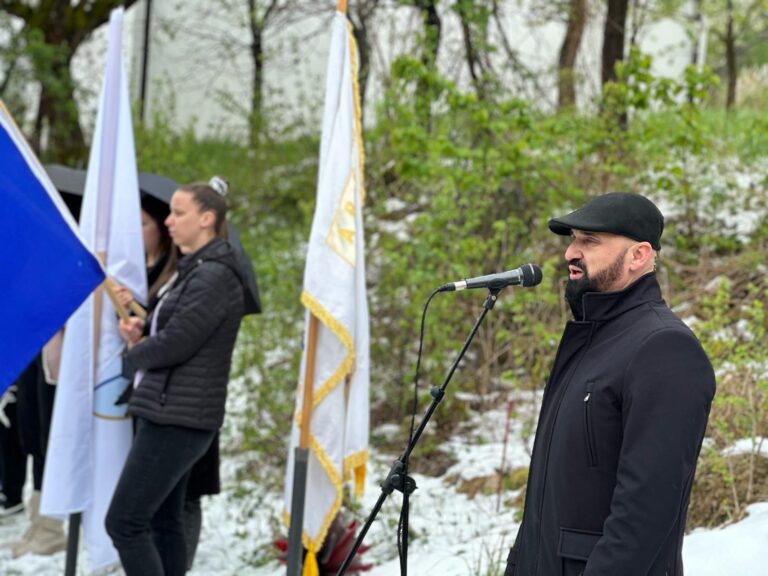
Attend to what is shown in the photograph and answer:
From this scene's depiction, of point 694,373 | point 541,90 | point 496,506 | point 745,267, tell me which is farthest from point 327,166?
point 541,90

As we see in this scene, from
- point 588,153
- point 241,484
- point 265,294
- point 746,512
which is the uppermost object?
point 588,153

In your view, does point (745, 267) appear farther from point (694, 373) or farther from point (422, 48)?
point (694, 373)

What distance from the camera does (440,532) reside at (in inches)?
224

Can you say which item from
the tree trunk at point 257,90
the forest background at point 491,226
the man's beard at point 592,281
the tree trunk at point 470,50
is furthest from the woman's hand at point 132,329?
the tree trunk at point 257,90

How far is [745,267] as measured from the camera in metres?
7.32

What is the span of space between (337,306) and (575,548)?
2.25 meters

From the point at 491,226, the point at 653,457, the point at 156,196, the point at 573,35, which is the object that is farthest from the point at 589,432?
the point at 573,35

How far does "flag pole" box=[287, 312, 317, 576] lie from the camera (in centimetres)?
451

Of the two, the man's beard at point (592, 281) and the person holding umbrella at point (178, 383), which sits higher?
the man's beard at point (592, 281)

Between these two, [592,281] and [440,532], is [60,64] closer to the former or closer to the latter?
[440,532]

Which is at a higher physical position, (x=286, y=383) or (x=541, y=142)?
(x=541, y=142)

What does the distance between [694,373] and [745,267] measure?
5.19m

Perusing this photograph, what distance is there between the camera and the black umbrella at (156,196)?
4684mm

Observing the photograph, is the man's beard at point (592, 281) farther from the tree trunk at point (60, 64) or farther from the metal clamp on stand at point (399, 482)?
the tree trunk at point (60, 64)
